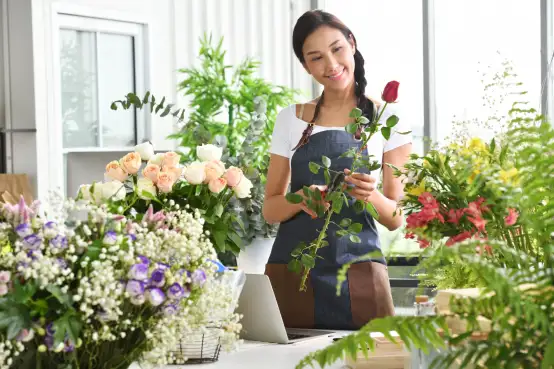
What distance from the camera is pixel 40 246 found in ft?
4.39

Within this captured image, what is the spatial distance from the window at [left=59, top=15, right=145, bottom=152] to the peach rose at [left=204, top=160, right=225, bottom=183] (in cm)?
282

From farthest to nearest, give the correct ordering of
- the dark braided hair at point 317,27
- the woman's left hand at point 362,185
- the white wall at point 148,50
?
the white wall at point 148,50, the dark braided hair at point 317,27, the woman's left hand at point 362,185

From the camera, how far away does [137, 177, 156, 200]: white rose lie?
2041 mm

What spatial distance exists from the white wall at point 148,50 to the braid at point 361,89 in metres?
1.45

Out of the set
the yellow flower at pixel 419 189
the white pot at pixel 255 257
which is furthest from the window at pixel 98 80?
the yellow flower at pixel 419 189

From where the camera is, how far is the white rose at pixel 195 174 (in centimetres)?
209

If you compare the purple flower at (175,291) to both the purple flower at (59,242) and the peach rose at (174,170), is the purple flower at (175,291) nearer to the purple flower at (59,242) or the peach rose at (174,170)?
the purple flower at (59,242)

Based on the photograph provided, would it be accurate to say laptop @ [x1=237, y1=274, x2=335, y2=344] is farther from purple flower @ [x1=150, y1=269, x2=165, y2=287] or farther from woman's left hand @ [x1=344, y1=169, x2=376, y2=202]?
purple flower @ [x1=150, y1=269, x2=165, y2=287]

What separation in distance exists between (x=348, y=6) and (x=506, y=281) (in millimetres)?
4990

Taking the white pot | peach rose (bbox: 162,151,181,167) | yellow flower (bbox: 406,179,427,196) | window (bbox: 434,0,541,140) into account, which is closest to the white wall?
window (bbox: 434,0,541,140)

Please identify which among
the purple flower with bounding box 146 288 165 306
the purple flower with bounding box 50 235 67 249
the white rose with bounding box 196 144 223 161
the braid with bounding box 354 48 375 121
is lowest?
the purple flower with bounding box 146 288 165 306

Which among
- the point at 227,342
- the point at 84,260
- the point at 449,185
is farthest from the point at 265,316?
the point at 84,260

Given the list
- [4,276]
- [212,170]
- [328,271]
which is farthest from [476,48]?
[4,276]

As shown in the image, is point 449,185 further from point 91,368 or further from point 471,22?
point 471,22
